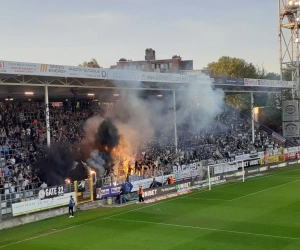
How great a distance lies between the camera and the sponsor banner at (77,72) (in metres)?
25.3

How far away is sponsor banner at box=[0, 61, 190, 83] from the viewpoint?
82.9 ft

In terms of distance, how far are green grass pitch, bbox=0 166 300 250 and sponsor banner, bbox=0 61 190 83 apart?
28.4 feet

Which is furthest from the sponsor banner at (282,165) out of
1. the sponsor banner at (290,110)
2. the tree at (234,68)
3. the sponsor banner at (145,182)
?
the tree at (234,68)

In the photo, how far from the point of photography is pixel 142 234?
18625 mm

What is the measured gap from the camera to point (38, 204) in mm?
22672

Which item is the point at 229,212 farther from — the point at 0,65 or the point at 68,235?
the point at 0,65

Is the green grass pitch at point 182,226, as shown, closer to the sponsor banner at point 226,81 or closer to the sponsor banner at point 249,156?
the sponsor banner at point 249,156

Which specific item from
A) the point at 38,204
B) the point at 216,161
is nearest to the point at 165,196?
the point at 38,204

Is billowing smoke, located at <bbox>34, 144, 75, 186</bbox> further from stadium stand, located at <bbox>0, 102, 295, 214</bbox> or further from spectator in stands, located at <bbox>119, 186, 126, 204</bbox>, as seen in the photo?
spectator in stands, located at <bbox>119, 186, 126, 204</bbox>

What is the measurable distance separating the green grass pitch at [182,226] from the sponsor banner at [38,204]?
76 cm

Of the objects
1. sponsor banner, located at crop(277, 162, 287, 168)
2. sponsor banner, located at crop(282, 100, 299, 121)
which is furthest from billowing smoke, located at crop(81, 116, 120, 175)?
sponsor banner, located at crop(282, 100, 299, 121)

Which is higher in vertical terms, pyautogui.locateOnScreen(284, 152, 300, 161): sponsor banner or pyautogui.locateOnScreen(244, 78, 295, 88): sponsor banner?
pyautogui.locateOnScreen(244, 78, 295, 88): sponsor banner

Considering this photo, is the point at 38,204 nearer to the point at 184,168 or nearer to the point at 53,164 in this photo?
the point at 53,164

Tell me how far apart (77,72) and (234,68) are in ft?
164
